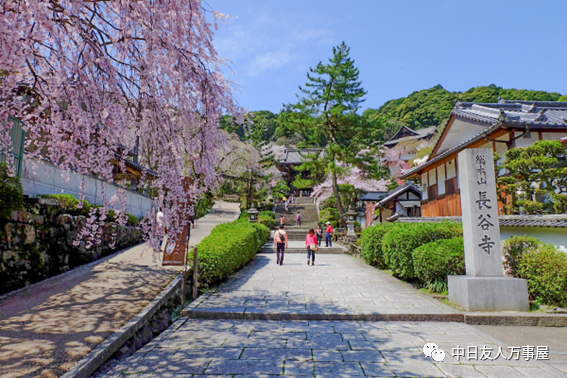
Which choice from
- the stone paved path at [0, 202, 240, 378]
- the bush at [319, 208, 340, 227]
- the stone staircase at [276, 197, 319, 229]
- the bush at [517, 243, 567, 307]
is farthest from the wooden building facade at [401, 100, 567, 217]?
the stone staircase at [276, 197, 319, 229]

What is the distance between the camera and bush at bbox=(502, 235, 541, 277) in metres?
6.71

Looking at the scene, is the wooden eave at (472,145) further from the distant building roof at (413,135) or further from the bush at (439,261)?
the distant building roof at (413,135)

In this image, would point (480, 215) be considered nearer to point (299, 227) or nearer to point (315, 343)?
point (315, 343)

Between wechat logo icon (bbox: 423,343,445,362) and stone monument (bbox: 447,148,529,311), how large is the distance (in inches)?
83.8

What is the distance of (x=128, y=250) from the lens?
494 inches

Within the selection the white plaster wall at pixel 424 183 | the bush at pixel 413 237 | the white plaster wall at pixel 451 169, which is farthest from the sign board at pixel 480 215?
the white plaster wall at pixel 424 183

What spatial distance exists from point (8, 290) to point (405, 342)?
788 centimetres

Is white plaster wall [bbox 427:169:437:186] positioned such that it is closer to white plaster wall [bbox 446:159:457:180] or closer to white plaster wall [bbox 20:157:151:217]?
white plaster wall [bbox 446:159:457:180]

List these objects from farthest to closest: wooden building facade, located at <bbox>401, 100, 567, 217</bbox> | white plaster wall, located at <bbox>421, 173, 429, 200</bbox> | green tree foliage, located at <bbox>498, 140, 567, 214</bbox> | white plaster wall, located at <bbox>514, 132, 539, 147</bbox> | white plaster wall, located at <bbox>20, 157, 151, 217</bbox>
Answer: white plaster wall, located at <bbox>421, 173, 429, 200</bbox>
white plaster wall, located at <bbox>514, 132, 539, 147</bbox>
wooden building facade, located at <bbox>401, 100, 567, 217</bbox>
green tree foliage, located at <bbox>498, 140, 567, 214</bbox>
white plaster wall, located at <bbox>20, 157, 151, 217</bbox>

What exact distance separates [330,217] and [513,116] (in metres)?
18.4

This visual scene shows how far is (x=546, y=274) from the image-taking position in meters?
6.21

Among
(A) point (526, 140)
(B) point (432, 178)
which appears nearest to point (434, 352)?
(A) point (526, 140)

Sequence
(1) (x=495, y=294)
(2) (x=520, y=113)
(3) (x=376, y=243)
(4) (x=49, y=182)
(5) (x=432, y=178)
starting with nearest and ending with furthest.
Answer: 1. (1) (x=495, y=294)
2. (4) (x=49, y=182)
3. (3) (x=376, y=243)
4. (2) (x=520, y=113)
5. (5) (x=432, y=178)

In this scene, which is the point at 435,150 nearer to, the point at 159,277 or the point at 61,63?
the point at 159,277
